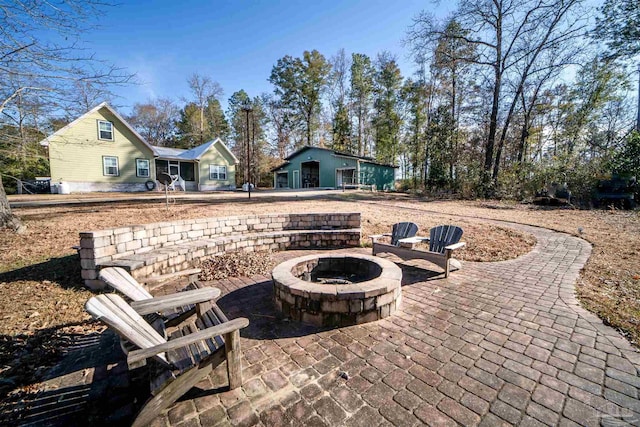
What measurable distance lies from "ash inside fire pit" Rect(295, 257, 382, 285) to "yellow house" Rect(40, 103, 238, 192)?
58.7ft

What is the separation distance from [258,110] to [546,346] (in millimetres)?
37774

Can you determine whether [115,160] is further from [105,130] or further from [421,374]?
[421,374]

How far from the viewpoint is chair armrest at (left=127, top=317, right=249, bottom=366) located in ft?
5.15

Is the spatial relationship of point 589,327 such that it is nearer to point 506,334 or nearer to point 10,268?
point 506,334

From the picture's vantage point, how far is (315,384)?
2109 millimetres

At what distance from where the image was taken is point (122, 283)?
2562mm

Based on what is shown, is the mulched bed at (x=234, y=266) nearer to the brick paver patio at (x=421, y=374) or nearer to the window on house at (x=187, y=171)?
the brick paver patio at (x=421, y=374)

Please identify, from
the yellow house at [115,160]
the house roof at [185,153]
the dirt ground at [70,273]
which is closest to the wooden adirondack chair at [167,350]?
the dirt ground at [70,273]

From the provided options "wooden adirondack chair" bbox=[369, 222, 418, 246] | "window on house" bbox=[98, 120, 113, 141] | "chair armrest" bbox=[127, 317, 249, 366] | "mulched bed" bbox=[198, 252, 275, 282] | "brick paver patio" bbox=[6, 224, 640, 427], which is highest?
"window on house" bbox=[98, 120, 113, 141]

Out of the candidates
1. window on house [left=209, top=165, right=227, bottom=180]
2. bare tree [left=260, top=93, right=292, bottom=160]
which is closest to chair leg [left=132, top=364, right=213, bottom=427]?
window on house [left=209, top=165, right=227, bottom=180]

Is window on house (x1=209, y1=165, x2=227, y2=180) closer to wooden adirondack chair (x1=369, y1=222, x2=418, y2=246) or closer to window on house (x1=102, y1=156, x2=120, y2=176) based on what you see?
window on house (x1=102, y1=156, x2=120, y2=176)

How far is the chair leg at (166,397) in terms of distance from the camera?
1.66 meters

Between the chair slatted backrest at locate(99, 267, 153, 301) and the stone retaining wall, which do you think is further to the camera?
the stone retaining wall

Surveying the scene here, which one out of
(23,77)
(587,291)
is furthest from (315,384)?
(23,77)
